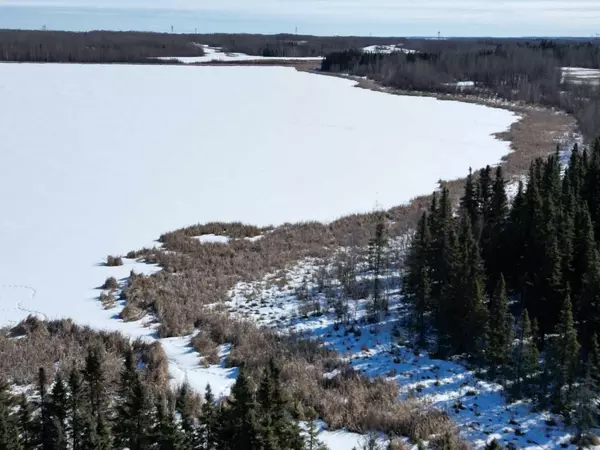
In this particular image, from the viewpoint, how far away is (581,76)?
262 feet

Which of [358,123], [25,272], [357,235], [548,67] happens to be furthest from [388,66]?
[25,272]

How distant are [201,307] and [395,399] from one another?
5.61 meters

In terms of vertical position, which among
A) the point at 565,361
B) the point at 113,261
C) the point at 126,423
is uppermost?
the point at 126,423

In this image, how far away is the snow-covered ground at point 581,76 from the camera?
2783 inches

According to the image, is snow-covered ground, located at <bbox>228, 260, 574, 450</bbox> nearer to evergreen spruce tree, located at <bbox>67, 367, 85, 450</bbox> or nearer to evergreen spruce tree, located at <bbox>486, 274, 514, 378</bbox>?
evergreen spruce tree, located at <bbox>486, 274, 514, 378</bbox>

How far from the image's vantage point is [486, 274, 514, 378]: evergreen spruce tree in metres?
10.0

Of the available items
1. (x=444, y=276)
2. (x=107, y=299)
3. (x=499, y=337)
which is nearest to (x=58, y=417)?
(x=499, y=337)

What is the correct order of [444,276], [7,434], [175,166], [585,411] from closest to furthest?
[7,434], [585,411], [444,276], [175,166]

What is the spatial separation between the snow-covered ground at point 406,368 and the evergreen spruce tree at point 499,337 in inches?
15.3

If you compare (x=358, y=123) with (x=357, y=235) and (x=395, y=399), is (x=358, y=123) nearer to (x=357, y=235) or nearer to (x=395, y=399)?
(x=357, y=235)

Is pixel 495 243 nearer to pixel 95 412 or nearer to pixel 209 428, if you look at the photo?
pixel 209 428

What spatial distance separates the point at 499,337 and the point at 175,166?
21689 millimetres

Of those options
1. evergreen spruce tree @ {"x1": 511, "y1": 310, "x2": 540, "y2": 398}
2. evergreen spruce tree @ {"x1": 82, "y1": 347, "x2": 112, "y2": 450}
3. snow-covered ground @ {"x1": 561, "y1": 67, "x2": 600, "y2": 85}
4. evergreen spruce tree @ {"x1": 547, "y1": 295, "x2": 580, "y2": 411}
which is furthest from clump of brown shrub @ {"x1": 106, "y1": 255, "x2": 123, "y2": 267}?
snow-covered ground @ {"x1": 561, "y1": 67, "x2": 600, "y2": 85}

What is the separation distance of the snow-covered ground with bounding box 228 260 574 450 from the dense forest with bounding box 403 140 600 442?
1.22 feet
